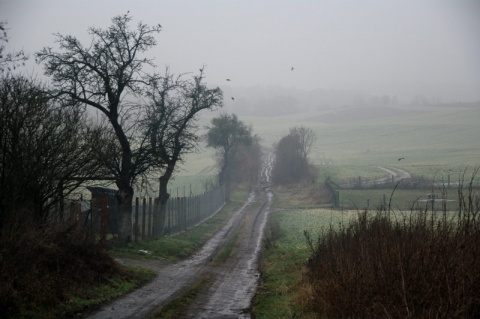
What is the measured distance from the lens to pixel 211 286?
18.3 m

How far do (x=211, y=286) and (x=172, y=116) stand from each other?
18.8 metres

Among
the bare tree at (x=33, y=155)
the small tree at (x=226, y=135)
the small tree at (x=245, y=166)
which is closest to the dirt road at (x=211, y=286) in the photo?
the bare tree at (x=33, y=155)

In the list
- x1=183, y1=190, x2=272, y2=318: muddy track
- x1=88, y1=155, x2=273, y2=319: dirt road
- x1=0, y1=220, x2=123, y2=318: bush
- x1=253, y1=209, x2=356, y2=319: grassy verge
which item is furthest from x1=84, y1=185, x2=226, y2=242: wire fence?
x1=253, y1=209, x2=356, y2=319: grassy verge

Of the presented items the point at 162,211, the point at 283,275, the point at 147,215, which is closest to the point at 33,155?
the point at 283,275

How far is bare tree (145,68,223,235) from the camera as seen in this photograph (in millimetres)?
33344

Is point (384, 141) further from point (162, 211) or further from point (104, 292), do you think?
point (104, 292)

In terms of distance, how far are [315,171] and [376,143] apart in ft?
141

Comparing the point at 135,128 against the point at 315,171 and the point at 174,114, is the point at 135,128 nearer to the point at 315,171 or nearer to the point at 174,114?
the point at 174,114

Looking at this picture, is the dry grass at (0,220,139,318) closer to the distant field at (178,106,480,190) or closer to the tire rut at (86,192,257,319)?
the tire rut at (86,192,257,319)

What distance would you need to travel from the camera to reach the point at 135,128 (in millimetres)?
31984

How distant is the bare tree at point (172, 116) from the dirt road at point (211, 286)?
553 cm

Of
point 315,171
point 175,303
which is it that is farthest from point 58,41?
point 315,171

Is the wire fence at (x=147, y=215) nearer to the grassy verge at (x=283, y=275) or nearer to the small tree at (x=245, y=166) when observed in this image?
the grassy verge at (x=283, y=275)

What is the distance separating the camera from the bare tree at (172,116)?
33.3 m
